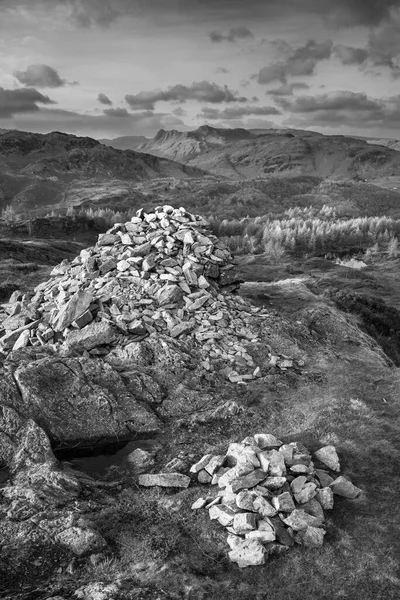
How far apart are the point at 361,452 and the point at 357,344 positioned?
14424mm

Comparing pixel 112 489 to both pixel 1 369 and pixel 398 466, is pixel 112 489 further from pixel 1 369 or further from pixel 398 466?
pixel 398 466

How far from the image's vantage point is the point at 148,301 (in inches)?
1020

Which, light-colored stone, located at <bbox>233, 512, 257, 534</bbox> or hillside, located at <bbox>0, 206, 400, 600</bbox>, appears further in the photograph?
light-colored stone, located at <bbox>233, 512, 257, 534</bbox>

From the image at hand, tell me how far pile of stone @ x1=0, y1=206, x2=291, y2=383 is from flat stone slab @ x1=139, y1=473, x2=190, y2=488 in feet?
27.1

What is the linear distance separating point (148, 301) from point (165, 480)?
12639 mm

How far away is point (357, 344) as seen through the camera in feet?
99.2

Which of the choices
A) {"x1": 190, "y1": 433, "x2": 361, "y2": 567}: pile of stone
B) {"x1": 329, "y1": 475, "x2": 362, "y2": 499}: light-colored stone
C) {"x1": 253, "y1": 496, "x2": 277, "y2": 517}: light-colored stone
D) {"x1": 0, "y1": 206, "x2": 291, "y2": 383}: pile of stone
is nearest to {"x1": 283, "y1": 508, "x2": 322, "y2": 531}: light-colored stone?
{"x1": 190, "y1": 433, "x2": 361, "y2": 567}: pile of stone

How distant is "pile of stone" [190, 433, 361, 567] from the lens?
473 inches

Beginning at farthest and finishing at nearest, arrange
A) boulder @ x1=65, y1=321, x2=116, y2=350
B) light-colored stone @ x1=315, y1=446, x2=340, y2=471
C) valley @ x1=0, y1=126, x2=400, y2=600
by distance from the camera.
→ 1. boulder @ x1=65, y1=321, x2=116, y2=350
2. light-colored stone @ x1=315, y1=446, x2=340, y2=471
3. valley @ x1=0, y1=126, x2=400, y2=600

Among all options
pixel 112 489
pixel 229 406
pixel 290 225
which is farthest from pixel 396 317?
pixel 290 225

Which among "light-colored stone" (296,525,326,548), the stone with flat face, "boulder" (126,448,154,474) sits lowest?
"boulder" (126,448,154,474)

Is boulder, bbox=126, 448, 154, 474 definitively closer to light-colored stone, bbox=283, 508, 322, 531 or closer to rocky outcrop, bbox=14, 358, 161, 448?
rocky outcrop, bbox=14, 358, 161, 448

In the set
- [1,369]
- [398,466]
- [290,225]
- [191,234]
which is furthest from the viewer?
[290,225]

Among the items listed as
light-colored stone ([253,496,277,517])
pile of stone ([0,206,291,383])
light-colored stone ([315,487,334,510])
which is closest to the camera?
light-colored stone ([253,496,277,517])
